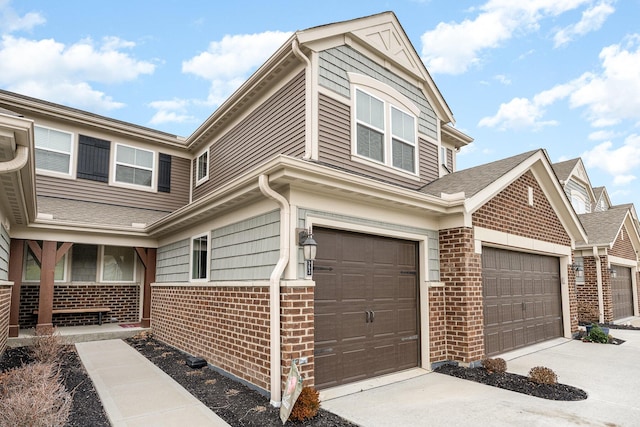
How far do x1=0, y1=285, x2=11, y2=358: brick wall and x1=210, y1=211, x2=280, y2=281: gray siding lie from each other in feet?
12.8

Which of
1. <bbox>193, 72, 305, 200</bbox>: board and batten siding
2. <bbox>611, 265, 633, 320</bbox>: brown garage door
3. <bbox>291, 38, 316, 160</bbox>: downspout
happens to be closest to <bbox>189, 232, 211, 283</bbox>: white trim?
<bbox>193, 72, 305, 200</bbox>: board and batten siding

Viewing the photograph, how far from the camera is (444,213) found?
7246mm

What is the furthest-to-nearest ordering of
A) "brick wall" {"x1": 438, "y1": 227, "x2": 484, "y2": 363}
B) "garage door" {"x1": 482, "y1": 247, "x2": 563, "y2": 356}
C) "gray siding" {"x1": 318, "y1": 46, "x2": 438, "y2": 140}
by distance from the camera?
"garage door" {"x1": 482, "y1": 247, "x2": 563, "y2": 356} → "gray siding" {"x1": 318, "y1": 46, "x2": 438, "y2": 140} → "brick wall" {"x1": 438, "y1": 227, "x2": 484, "y2": 363}

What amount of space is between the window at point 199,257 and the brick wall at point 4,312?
3.37m

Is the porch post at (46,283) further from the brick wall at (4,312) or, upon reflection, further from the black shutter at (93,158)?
the black shutter at (93,158)

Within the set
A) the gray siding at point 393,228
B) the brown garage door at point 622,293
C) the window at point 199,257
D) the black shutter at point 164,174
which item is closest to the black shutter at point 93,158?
the black shutter at point 164,174

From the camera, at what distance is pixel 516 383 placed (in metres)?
6.11

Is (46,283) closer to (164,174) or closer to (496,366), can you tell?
(164,174)

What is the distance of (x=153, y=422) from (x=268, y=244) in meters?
2.56

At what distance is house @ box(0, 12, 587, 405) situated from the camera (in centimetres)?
562

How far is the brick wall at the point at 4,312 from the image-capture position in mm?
7477

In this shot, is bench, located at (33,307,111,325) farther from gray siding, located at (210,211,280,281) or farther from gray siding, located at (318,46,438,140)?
gray siding, located at (318,46,438,140)

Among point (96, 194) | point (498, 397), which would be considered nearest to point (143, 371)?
point (498, 397)

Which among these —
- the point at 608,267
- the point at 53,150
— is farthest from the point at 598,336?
the point at 53,150
